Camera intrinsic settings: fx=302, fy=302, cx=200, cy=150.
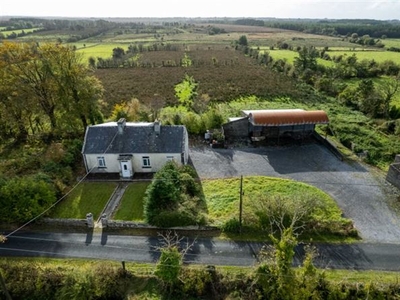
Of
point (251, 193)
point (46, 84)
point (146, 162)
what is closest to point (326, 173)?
point (251, 193)

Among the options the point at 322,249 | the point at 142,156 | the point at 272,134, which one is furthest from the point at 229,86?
the point at 322,249

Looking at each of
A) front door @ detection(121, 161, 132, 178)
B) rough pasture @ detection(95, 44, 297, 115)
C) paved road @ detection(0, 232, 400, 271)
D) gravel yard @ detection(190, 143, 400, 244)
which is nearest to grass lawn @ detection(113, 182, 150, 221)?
front door @ detection(121, 161, 132, 178)

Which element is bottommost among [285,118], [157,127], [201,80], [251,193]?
[251,193]

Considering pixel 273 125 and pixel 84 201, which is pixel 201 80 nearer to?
pixel 273 125

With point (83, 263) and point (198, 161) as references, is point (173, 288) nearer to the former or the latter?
point (83, 263)

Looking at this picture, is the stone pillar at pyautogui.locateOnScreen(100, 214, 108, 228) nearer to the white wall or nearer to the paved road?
the paved road
